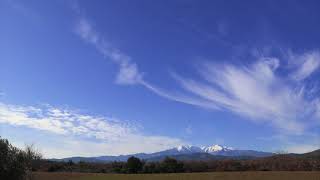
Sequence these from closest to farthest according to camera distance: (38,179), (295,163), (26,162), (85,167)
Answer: (26,162) → (38,179) → (295,163) → (85,167)

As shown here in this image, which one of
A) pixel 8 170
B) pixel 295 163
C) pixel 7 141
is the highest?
pixel 295 163

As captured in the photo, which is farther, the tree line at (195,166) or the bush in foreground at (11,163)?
the tree line at (195,166)

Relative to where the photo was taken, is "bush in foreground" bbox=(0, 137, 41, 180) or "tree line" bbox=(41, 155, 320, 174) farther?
"tree line" bbox=(41, 155, 320, 174)

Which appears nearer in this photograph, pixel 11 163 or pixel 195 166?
pixel 11 163

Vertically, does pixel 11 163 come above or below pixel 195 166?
below

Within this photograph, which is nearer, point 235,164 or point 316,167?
point 316,167

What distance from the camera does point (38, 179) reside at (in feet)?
358

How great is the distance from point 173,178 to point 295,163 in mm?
68129

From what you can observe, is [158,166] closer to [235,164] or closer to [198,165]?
[198,165]

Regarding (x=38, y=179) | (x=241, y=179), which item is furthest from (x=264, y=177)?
(x=38, y=179)

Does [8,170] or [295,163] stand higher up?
[295,163]

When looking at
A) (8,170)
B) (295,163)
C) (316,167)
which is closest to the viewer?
(8,170)

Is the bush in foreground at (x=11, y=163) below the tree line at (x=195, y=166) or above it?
below

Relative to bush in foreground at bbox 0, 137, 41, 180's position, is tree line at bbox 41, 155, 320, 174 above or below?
above
